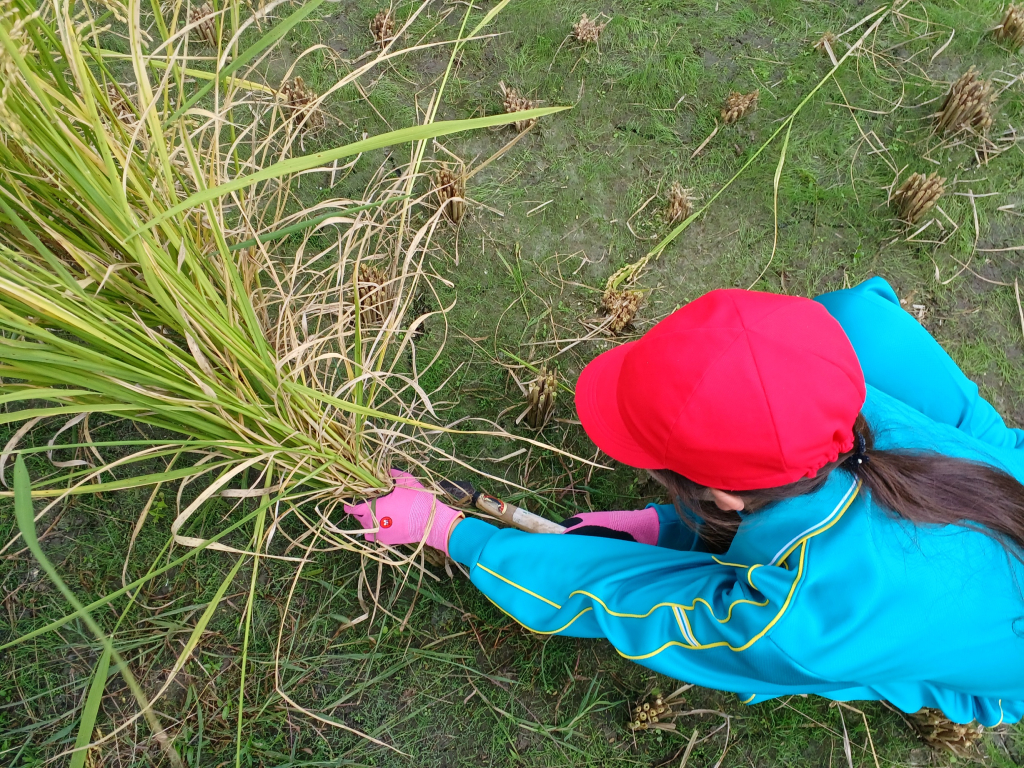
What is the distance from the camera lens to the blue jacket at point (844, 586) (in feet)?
3.68

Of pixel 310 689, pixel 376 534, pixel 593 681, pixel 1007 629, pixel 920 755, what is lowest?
pixel 920 755

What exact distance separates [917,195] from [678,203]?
0.75 meters

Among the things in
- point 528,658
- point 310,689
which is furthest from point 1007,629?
point 310,689

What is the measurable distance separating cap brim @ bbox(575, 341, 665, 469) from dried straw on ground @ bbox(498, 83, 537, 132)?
1048 millimetres

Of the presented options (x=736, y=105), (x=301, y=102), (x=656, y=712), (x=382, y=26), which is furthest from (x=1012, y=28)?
(x=656, y=712)

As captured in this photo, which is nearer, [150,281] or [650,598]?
[150,281]

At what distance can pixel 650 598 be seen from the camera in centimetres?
136

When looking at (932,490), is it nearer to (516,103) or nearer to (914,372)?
(914,372)

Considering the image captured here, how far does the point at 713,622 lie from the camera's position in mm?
1232

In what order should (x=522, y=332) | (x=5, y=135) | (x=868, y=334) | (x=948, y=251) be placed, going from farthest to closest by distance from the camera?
(x=948, y=251), (x=522, y=332), (x=868, y=334), (x=5, y=135)

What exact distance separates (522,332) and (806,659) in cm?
114

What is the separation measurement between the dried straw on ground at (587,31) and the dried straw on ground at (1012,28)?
1.40 metres

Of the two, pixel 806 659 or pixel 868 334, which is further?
pixel 868 334

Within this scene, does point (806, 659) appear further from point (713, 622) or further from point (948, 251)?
point (948, 251)
